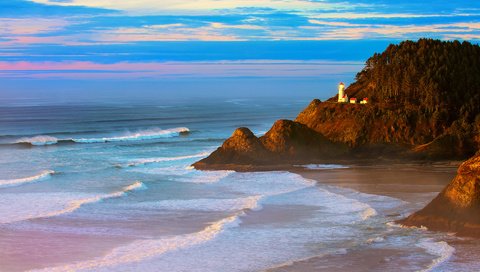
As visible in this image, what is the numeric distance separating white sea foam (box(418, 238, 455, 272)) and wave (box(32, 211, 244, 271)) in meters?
7.07

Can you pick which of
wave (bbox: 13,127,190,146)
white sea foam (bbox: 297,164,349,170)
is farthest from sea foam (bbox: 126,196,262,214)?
wave (bbox: 13,127,190,146)

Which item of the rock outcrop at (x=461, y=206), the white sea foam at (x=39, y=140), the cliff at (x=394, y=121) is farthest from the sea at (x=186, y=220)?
the white sea foam at (x=39, y=140)

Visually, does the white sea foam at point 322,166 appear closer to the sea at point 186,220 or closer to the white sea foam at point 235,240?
the sea at point 186,220

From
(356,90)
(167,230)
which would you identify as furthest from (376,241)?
(356,90)

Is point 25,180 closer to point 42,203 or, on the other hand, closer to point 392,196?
point 42,203

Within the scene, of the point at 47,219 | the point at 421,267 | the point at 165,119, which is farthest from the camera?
the point at 165,119

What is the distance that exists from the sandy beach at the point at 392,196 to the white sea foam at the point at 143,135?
1322 inches

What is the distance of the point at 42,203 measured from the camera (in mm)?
34375

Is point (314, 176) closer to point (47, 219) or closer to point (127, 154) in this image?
point (47, 219)

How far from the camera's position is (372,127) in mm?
51094

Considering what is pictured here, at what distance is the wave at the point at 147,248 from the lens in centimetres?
2305

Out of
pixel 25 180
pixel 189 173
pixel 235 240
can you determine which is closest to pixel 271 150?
pixel 189 173

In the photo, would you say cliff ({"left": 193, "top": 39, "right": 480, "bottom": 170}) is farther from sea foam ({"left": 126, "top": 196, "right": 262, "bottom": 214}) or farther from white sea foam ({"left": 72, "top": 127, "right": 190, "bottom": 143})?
white sea foam ({"left": 72, "top": 127, "right": 190, "bottom": 143})

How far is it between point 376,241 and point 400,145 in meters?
25.2
